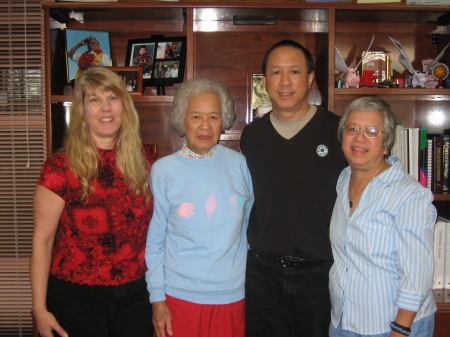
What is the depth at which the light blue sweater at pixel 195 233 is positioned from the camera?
1.51 metres

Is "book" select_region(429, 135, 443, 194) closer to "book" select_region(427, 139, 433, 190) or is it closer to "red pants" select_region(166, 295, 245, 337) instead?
"book" select_region(427, 139, 433, 190)

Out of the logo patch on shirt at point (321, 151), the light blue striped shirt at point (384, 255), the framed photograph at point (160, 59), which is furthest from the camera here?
the framed photograph at point (160, 59)

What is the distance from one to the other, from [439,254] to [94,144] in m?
1.82

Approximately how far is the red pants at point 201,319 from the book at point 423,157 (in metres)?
1.21

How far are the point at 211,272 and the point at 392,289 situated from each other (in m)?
0.64

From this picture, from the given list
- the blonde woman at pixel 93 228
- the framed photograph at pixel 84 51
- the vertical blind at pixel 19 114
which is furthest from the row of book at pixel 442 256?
the vertical blind at pixel 19 114

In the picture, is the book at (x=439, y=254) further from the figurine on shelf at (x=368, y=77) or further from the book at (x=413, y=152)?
the figurine on shelf at (x=368, y=77)

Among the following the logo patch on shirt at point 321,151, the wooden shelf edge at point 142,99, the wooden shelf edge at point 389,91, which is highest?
the wooden shelf edge at point 389,91

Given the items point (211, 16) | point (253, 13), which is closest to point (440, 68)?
point (253, 13)

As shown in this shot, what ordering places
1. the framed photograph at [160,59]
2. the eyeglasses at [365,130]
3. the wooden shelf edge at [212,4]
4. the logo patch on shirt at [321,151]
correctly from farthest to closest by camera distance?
the framed photograph at [160,59]
the wooden shelf edge at [212,4]
the logo patch on shirt at [321,151]
the eyeglasses at [365,130]

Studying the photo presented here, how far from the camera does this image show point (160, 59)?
2.18 metres

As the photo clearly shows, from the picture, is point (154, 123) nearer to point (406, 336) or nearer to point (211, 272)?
point (211, 272)

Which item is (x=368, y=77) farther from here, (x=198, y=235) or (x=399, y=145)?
(x=198, y=235)

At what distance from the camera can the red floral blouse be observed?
1.47 m
